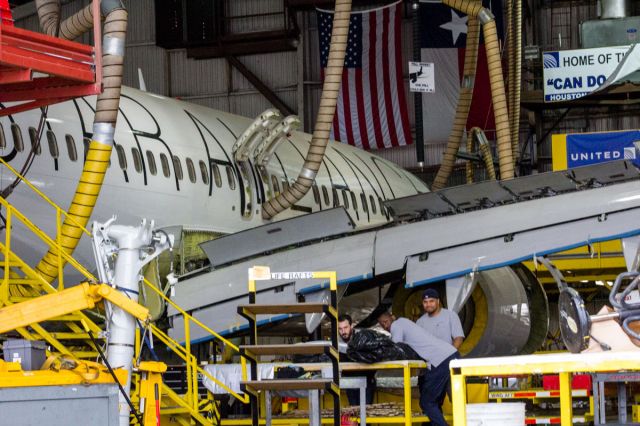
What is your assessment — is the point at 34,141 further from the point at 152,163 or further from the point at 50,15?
the point at 152,163

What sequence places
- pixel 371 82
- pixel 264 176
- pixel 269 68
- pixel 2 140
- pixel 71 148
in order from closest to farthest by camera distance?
pixel 2 140 < pixel 71 148 < pixel 264 176 < pixel 371 82 < pixel 269 68

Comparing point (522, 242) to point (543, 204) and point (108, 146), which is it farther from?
point (108, 146)

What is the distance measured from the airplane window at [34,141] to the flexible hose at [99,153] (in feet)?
3.52

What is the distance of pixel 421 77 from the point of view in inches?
830

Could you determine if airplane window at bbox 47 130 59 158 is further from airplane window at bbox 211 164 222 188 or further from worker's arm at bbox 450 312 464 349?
worker's arm at bbox 450 312 464 349

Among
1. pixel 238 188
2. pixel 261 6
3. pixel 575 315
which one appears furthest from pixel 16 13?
pixel 575 315

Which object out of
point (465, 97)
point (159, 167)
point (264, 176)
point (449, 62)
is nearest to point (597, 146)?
point (449, 62)

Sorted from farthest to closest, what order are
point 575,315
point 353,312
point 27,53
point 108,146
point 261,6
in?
point 261,6 < point 353,312 < point 108,146 < point 27,53 < point 575,315

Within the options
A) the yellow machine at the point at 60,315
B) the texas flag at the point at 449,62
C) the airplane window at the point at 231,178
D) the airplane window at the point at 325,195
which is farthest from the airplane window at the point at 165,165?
the texas flag at the point at 449,62

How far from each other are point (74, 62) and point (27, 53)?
0.59 meters

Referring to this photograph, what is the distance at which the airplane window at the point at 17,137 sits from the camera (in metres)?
13.1

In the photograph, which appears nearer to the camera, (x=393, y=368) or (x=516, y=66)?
(x=393, y=368)

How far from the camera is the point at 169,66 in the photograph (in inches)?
1527

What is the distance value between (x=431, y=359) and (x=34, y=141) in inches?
211
